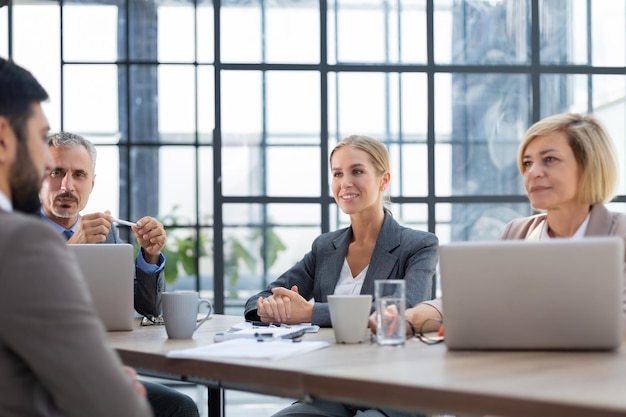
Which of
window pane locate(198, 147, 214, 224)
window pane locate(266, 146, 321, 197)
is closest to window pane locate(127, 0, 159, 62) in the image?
window pane locate(198, 147, 214, 224)

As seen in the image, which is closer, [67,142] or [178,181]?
[67,142]

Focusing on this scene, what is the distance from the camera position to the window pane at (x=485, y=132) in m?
5.14

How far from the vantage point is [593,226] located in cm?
245

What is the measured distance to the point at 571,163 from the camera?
8.51ft

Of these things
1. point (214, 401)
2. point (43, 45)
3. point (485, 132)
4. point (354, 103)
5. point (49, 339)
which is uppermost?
point (43, 45)

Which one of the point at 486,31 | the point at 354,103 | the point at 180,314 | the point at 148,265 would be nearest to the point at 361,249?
the point at 148,265

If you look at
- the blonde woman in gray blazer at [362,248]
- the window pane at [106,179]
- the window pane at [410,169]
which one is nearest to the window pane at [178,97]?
the window pane at [106,179]

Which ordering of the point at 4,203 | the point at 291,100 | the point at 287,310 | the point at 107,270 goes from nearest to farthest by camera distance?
the point at 4,203, the point at 107,270, the point at 287,310, the point at 291,100

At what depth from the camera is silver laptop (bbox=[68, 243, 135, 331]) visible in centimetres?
225

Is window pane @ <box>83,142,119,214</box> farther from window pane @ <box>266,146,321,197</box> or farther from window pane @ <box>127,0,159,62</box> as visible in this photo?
window pane @ <box>266,146,321,197</box>

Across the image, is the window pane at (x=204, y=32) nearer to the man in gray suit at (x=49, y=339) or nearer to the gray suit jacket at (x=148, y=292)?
the gray suit jacket at (x=148, y=292)

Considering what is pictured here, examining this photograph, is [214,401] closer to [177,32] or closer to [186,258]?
[186,258]

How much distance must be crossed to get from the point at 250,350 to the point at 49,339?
2.03ft

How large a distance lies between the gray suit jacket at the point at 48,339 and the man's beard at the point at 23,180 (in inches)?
7.1
